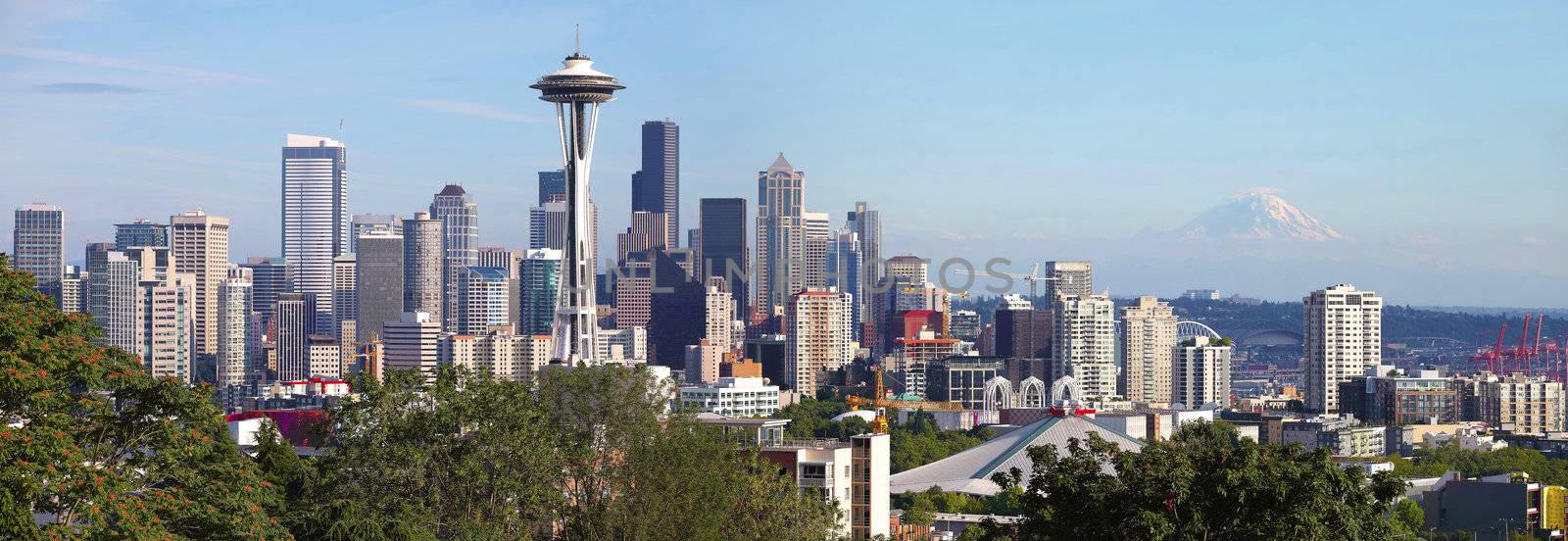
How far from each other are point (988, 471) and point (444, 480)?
69414 millimetres

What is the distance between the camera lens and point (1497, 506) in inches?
3428

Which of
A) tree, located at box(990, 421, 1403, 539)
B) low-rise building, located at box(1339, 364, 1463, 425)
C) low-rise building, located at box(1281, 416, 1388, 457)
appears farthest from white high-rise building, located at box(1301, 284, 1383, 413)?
tree, located at box(990, 421, 1403, 539)

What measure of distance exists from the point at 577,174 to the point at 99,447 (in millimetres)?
116551

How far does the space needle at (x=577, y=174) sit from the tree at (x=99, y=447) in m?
106

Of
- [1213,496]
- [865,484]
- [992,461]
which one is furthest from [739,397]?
[1213,496]

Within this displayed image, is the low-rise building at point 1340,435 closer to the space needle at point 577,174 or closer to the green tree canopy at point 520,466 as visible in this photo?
the space needle at point 577,174

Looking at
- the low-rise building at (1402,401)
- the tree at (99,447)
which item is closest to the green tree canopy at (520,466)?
the tree at (99,447)

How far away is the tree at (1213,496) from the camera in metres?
25.8

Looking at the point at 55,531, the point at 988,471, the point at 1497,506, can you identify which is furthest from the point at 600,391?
the point at 988,471

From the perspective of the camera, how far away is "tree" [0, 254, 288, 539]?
21781 mm

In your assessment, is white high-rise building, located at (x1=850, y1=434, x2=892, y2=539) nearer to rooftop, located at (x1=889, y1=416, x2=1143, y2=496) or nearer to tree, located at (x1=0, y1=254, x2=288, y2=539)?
tree, located at (x1=0, y1=254, x2=288, y2=539)

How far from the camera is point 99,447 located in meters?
24.0

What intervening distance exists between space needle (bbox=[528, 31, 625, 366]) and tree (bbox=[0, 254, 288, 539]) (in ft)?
348

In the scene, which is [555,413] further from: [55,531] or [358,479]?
[55,531]
